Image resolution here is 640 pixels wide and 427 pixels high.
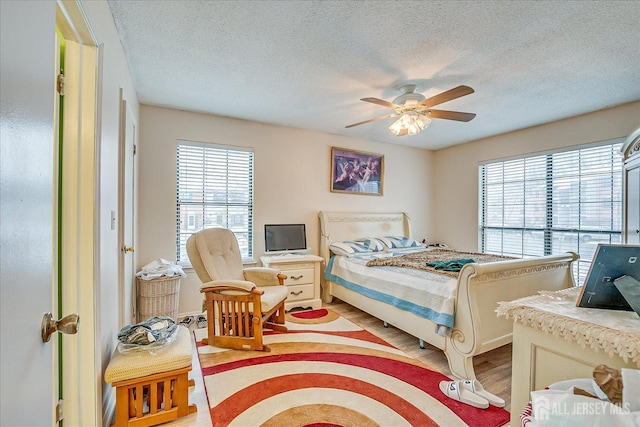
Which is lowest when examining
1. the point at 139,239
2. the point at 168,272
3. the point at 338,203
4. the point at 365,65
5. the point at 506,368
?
the point at 506,368

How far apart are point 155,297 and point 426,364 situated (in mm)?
2558

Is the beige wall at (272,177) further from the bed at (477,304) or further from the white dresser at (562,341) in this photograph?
the white dresser at (562,341)

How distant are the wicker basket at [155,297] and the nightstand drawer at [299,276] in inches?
49.5

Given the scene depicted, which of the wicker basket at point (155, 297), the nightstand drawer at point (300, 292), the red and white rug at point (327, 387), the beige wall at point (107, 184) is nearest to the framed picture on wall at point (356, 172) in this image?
→ the nightstand drawer at point (300, 292)

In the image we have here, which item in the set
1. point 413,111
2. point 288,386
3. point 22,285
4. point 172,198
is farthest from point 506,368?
point 172,198

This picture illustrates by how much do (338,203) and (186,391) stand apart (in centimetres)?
328

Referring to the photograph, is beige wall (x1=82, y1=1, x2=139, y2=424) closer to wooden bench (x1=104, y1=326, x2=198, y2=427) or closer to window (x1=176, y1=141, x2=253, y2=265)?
wooden bench (x1=104, y1=326, x2=198, y2=427)

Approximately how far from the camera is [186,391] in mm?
1745

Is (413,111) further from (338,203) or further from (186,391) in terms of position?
(186,391)

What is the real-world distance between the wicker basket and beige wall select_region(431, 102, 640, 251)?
4534mm

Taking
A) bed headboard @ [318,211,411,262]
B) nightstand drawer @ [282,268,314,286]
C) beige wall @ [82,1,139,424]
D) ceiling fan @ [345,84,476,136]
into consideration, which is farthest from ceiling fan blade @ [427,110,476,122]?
beige wall @ [82,1,139,424]

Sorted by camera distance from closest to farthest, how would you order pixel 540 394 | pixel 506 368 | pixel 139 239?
pixel 540 394, pixel 506 368, pixel 139 239

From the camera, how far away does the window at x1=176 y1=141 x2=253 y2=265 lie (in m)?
3.55

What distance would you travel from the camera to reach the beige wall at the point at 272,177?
334 cm
